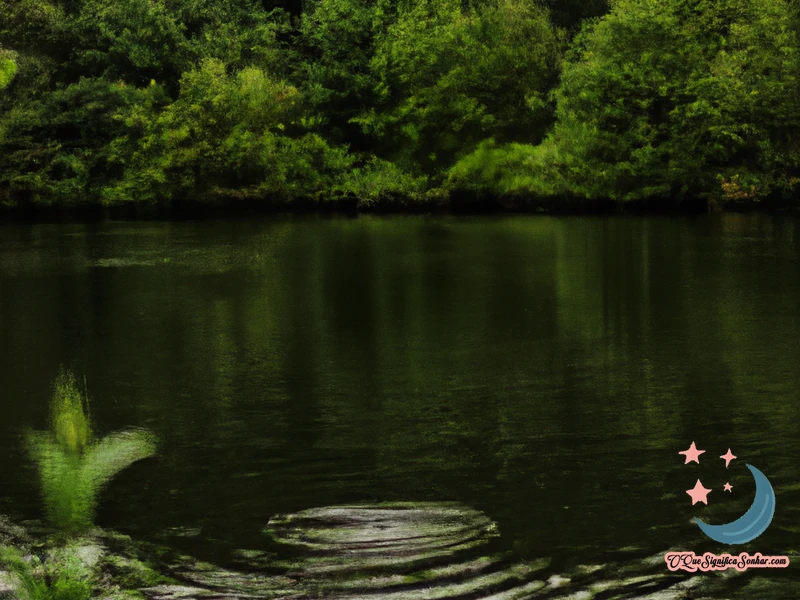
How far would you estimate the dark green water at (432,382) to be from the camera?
29.3ft

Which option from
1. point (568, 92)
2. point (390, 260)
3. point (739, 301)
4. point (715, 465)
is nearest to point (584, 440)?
point (715, 465)

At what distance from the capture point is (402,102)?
5184cm

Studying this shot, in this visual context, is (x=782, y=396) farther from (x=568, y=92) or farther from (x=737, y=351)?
(x=568, y=92)

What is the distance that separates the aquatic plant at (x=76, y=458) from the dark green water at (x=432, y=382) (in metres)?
0.19

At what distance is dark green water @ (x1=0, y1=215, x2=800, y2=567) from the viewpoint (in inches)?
352

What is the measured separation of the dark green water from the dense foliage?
17.1m

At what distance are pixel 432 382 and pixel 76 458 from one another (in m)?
4.55

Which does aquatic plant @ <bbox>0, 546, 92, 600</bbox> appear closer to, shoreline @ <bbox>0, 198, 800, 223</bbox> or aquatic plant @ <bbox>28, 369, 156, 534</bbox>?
aquatic plant @ <bbox>28, 369, 156, 534</bbox>

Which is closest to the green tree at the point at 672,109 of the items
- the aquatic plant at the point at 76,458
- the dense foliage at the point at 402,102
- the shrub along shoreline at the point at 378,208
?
the dense foliage at the point at 402,102

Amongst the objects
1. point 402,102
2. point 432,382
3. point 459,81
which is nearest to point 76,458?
point 432,382

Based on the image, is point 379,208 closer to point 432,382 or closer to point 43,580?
point 432,382

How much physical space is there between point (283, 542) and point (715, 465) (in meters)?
3.92

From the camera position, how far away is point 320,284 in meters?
23.6

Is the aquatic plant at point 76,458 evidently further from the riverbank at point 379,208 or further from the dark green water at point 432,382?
A: the riverbank at point 379,208
